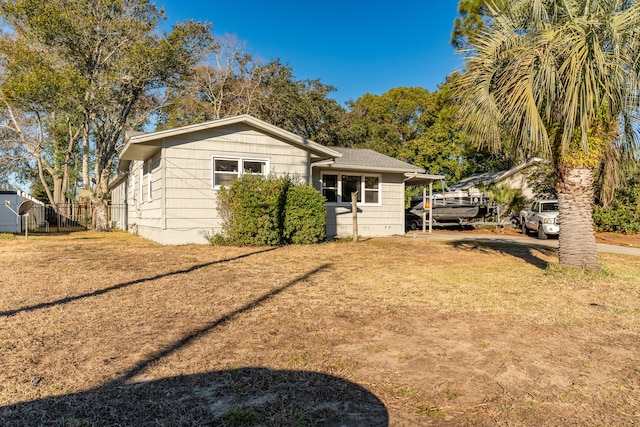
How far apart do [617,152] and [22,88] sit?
19047mm

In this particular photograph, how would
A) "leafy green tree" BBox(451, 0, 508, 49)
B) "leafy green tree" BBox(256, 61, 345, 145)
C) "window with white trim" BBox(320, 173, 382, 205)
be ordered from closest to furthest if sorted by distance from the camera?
"window with white trim" BBox(320, 173, 382, 205) < "leafy green tree" BBox(451, 0, 508, 49) < "leafy green tree" BBox(256, 61, 345, 145)

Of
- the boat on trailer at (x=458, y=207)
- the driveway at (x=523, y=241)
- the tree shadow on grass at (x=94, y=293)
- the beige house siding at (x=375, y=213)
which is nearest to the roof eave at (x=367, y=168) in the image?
the beige house siding at (x=375, y=213)

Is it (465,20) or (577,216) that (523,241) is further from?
(465,20)

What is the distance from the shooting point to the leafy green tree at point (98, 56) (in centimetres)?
1678

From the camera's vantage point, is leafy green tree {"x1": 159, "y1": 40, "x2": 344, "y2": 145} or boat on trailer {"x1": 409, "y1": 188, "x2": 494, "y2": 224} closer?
boat on trailer {"x1": 409, "y1": 188, "x2": 494, "y2": 224}

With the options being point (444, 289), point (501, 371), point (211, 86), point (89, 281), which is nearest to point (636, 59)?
point (444, 289)

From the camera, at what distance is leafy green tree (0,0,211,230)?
55.1 ft

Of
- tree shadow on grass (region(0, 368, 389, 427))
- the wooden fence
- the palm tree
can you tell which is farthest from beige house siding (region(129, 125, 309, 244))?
the wooden fence

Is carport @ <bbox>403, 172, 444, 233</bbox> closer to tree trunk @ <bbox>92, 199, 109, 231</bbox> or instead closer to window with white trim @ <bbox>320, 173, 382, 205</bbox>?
window with white trim @ <bbox>320, 173, 382, 205</bbox>

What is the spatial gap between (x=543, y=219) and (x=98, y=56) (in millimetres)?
19950

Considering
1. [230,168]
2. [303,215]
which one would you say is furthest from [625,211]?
[230,168]

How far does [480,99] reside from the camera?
23.7 feet

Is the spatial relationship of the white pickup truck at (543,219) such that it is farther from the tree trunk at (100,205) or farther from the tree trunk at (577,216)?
the tree trunk at (100,205)

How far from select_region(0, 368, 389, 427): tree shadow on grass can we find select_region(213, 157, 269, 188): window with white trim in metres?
9.99
